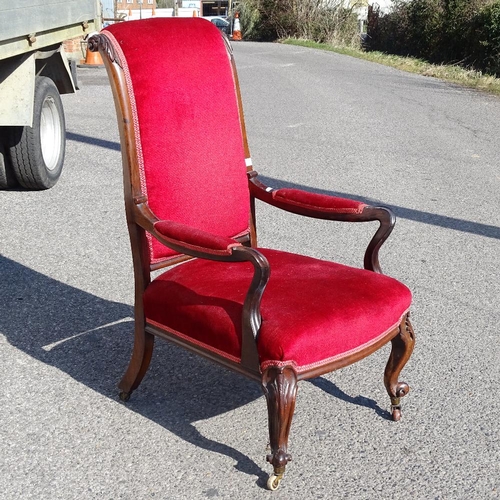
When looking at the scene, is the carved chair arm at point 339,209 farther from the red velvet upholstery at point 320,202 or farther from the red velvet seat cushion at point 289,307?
the red velvet seat cushion at point 289,307

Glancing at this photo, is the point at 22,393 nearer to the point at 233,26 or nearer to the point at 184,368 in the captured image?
the point at 184,368

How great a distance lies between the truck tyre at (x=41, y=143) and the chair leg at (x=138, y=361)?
3.36 meters

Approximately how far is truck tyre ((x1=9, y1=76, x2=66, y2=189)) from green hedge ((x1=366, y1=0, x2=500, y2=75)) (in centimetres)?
1544

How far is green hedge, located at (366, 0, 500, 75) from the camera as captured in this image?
22.0 meters

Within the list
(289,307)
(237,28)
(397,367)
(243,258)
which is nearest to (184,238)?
(243,258)

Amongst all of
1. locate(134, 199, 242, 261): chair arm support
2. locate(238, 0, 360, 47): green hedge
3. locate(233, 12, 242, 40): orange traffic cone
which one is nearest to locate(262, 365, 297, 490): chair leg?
locate(134, 199, 242, 261): chair arm support

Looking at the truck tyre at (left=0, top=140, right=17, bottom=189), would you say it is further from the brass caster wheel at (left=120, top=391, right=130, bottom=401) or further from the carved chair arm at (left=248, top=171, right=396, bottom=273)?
the brass caster wheel at (left=120, top=391, right=130, bottom=401)

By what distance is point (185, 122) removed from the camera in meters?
3.29

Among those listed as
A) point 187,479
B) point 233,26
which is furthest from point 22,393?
point 233,26

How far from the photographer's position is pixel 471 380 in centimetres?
359

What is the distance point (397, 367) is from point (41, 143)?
4.23 meters

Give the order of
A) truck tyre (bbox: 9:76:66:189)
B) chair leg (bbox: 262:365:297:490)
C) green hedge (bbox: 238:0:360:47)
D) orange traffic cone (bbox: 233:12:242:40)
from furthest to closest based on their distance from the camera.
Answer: orange traffic cone (bbox: 233:12:242:40)
green hedge (bbox: 238:0:360:47)
truck tyre (bbox: 9:76:66:189)
chair leg (bbox: 262:365:297:490)

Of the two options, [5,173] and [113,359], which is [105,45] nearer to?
[113,359]

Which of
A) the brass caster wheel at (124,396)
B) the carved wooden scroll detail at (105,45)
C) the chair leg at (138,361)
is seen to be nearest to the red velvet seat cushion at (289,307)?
the chair leg at (138,361)
